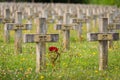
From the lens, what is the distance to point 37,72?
15602 millimetres

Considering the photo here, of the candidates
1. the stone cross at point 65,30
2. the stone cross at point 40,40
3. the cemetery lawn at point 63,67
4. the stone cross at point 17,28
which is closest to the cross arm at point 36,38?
the stone cross at point 40,40

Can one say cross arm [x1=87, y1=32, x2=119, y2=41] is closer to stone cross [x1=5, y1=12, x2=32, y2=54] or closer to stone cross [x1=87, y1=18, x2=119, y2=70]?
stone cross [x1=87, y1=18, x2=119, y2=70]

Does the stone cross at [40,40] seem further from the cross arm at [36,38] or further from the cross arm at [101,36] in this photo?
the cross arm at [101,36]

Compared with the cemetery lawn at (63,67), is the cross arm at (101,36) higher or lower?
higher

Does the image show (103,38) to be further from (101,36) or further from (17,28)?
(17,28)

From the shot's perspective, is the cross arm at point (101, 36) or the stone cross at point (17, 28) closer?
the cross arm at point (101, 36)

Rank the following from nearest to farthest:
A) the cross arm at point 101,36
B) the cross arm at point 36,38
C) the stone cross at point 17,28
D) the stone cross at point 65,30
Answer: the cross arm at point 36,38, the cross arm at point 101,36, the stone cross at point 17,28, the stone cross at point 65,30

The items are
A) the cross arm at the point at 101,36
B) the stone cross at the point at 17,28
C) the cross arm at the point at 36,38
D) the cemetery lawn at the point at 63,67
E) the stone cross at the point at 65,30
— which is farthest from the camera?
the stone cross at the point at 65,30

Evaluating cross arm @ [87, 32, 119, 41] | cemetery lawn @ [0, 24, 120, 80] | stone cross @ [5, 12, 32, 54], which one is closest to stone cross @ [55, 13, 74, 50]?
cemetery lawn @ [0, 24, 120, 80]

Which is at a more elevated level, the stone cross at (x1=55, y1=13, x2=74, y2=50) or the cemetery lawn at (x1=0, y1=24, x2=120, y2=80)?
the stone cross at (x1=55, y1=13, x2=74, y2=50)

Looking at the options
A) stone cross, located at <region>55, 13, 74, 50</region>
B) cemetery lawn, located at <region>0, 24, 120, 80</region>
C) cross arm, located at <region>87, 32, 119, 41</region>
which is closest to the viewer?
cemetery lawn, located at <region>0, 24, 120, 80</region>

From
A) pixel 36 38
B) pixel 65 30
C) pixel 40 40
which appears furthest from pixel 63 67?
pixel 65 30

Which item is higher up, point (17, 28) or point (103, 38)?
point (17, 28)

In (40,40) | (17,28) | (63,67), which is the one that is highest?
(17,28)
